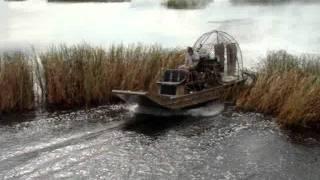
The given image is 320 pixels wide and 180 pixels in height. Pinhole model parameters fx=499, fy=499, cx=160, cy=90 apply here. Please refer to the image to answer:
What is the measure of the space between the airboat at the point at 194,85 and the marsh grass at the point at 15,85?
3.70 metres

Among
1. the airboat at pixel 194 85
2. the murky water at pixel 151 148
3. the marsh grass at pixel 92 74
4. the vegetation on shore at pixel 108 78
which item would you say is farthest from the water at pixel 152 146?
the marsh grass at pixel 92 74

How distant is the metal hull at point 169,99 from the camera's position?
16.5m

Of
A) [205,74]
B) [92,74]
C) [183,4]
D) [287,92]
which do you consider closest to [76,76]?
[92,74]

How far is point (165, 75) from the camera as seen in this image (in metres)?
18.0

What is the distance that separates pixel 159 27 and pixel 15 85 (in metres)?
29.7

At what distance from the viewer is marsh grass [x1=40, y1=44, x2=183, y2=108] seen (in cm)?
1877

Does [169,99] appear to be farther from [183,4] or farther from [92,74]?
[183,4]

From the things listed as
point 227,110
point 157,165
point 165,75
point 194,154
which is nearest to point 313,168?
point 194,154

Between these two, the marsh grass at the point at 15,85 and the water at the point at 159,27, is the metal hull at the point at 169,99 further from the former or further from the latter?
the water at the point at 159,27

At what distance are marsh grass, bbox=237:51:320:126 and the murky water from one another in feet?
2.05

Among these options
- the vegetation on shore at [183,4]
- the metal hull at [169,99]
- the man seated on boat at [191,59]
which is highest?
the vegetation on shore at [183,4]

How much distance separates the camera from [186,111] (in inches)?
707

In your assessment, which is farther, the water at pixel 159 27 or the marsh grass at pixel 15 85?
the water at pixel 159 27

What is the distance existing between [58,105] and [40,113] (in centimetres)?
101
